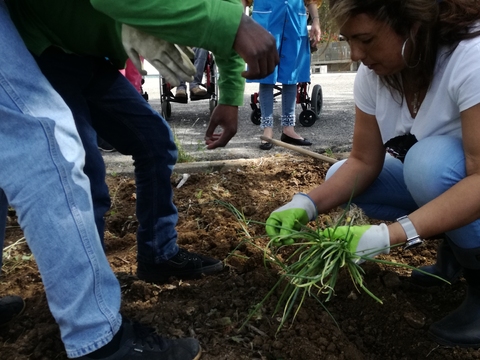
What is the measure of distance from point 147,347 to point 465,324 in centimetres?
101

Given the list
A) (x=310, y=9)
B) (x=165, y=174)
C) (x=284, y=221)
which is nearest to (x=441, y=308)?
(x=284, y=221)

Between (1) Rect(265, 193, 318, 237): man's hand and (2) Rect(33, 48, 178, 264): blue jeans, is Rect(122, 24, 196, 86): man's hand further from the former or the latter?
(1) Rect(265, 193, 318, 237): man's hand

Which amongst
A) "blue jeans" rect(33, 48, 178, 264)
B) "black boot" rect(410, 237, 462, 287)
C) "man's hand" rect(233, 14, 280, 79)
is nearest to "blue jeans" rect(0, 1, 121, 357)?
"blue jeans" rect(33, 48, 178, 264)

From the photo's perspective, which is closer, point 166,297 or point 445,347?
point 445,347

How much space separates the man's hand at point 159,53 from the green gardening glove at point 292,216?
1.88 ft

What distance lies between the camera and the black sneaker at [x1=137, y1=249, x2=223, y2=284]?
2.06m

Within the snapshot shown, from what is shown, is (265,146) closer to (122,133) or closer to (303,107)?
(303,107)

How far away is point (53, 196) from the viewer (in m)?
1.26

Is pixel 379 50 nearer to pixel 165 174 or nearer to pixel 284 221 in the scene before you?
pixel 284 221

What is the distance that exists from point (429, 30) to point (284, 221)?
763 mm

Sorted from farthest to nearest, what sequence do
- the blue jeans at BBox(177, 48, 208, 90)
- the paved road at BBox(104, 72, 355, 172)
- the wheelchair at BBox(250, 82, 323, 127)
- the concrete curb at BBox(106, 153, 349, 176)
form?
1. the blue jeans at BBox(177, 48, 208, 90)
2. the wheelchair at BBox(250, 82, 323, 127)
3. the paved road at BBox(104, 72, 355, 172)
4. the concrete curb at BBox(106, 153, 349, 176)

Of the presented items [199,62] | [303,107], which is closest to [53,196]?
[303,107]

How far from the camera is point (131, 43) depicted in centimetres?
135

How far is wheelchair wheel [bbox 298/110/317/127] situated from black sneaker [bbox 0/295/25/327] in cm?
415
